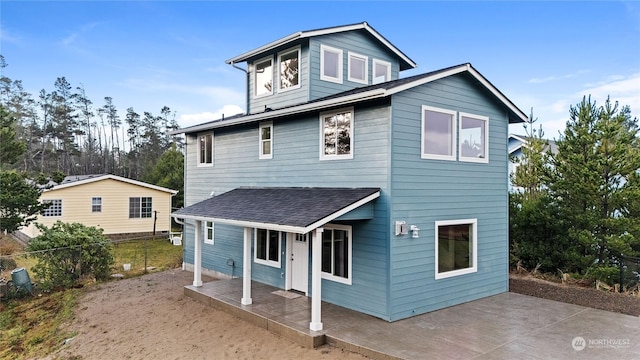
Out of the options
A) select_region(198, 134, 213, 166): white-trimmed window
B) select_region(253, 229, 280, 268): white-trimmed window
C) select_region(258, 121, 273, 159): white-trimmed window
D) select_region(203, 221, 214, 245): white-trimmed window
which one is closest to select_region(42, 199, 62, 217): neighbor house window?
select_region(198, 134, 213, 166): white-trimmed window

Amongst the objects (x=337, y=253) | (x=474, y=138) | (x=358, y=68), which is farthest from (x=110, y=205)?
(x=474, y=138)

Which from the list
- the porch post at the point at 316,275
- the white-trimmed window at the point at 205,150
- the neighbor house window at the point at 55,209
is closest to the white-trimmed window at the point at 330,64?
the white-trimmed window at the point at 205,150

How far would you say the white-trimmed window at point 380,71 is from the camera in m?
12.0

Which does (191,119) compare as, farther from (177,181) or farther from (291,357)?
(291,357)

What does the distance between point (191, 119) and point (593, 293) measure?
49.5 metres

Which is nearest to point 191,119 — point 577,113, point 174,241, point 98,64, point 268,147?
point 98,64

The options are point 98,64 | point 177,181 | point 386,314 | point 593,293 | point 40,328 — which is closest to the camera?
point 386,314

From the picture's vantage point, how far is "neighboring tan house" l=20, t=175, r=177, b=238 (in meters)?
20.6

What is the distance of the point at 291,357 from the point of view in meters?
6.32

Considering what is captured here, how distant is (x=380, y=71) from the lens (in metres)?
12.2

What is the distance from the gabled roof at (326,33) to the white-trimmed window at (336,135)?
2.90m

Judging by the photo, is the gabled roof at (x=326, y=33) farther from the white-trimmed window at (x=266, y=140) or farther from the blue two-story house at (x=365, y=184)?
the white-trimmed window at (x=266, y=140)
